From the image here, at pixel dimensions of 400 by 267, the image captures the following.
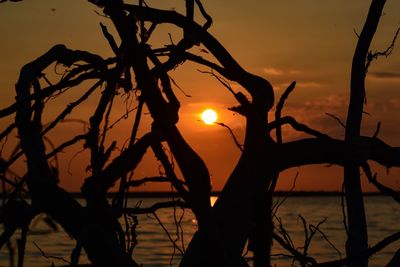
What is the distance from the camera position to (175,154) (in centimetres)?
279

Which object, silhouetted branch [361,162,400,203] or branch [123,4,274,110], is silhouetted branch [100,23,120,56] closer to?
branch [123,4,274,110]

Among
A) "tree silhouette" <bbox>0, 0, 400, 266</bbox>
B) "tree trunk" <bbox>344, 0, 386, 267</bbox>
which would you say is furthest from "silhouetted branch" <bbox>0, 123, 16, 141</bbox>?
"tree trunk" <bbox>344, 0, 386, 267</bbox>

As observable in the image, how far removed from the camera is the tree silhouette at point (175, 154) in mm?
2779

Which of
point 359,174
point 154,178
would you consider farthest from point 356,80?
point 154,178

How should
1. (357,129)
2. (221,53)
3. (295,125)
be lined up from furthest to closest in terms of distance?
(357,129), (295,125), (221,53)

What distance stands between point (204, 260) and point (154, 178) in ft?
2.98

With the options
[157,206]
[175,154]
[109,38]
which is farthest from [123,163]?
[157,206]

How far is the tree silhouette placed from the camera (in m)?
2.78

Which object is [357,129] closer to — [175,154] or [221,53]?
[221,53]

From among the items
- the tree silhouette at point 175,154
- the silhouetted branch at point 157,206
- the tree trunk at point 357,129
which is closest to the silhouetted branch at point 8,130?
the tree silhouette at point 175,154

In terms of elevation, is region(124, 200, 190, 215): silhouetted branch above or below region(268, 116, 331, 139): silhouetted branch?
below

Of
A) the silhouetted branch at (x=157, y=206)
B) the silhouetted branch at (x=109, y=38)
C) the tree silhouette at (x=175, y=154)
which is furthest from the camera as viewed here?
the silhouetted branch at (x=157, y=206)

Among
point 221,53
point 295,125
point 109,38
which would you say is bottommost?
point 295,125

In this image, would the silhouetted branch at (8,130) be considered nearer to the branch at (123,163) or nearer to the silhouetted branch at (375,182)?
the branch at (123,163)
